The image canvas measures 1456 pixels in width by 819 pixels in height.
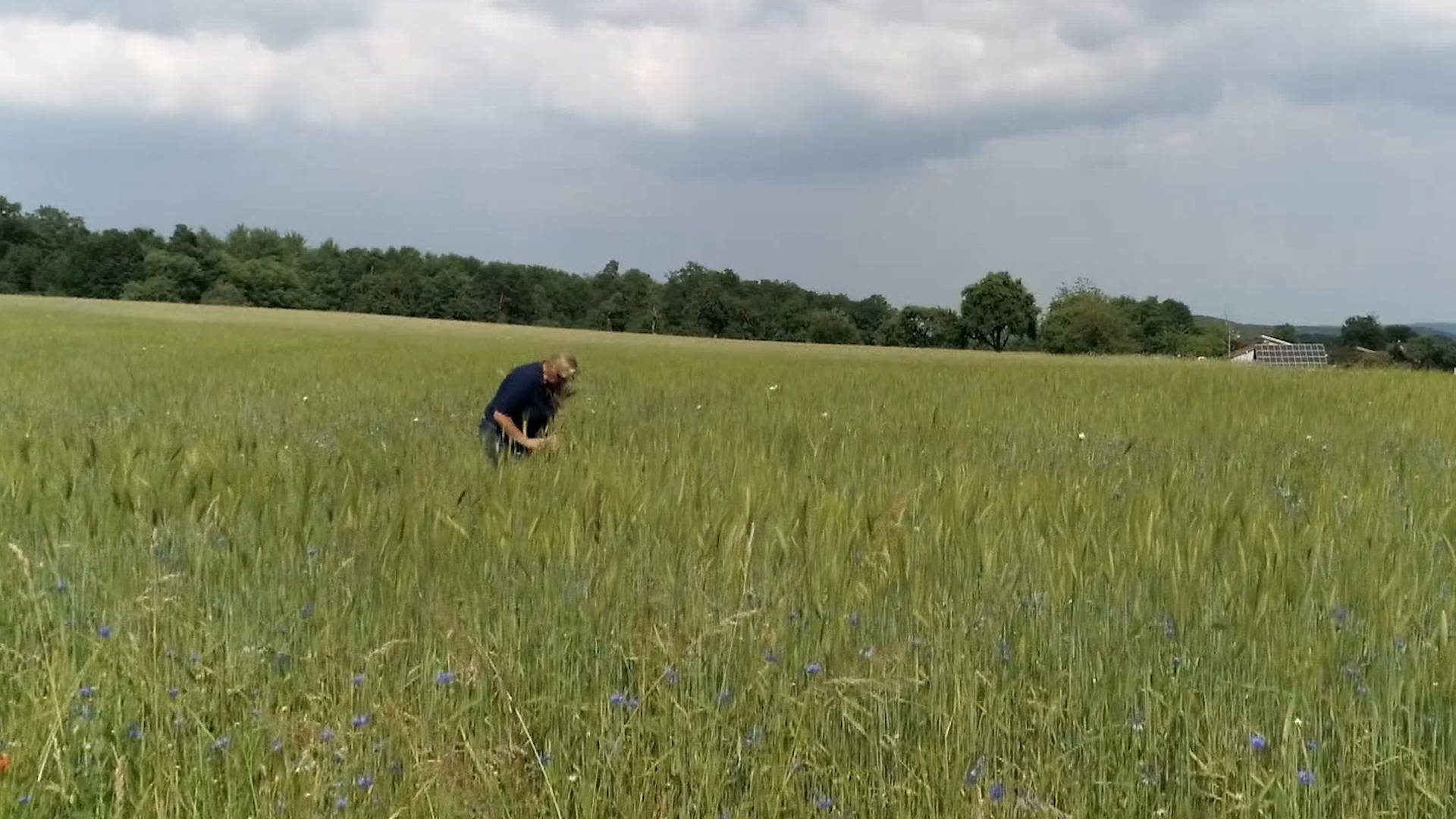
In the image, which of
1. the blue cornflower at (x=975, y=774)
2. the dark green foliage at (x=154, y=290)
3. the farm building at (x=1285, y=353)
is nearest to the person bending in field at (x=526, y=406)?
the blue cornflower at (x=975, y=774)

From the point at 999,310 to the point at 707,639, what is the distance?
106 m

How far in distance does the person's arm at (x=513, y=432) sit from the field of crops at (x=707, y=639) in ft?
2.53

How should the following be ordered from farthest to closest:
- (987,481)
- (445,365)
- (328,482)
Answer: (445,365) → (987,481) → (328,482)

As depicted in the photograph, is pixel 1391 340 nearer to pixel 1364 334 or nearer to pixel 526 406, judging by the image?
pixel 1364 334

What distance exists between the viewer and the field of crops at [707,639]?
84.6 inches

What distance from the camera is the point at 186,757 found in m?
2.22

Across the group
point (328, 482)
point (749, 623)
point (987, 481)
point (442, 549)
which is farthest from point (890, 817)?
point (328, 482)

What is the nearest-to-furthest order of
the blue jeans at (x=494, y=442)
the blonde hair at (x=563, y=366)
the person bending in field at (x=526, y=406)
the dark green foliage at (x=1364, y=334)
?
the blue jeans at (x=494, y=442) < the person bending in field at (x=526, y=406) < the blonde hair at (x=563, y=366) < the dark green foliage at (x=1364, y=334)

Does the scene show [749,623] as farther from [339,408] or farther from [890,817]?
[339,408]

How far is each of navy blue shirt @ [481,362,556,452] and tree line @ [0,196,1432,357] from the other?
263 ft

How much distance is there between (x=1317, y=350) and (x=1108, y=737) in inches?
4904

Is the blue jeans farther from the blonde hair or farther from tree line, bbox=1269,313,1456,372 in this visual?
tree line, bbox=1269,313,1456,372

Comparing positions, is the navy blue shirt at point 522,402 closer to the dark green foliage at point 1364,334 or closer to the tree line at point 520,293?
the tree line at point 520,293

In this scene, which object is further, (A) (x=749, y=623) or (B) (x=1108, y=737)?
(A) (x=749, y=623)
